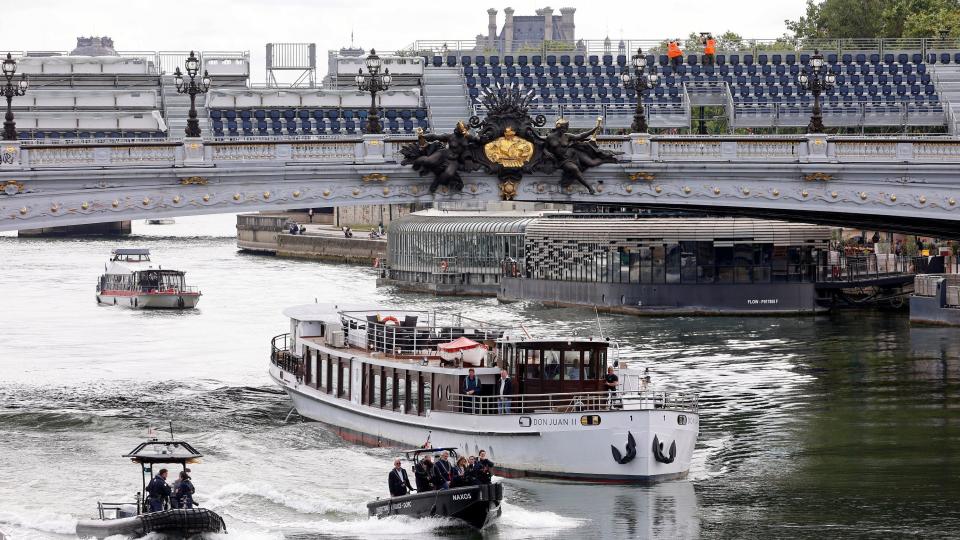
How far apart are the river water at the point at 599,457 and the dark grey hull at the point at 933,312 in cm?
113

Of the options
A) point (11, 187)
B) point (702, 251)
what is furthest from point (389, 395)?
point (702, 251)

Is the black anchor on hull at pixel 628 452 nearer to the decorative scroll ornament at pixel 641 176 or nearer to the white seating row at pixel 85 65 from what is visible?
the decorative scroll ornament at pixel 641 176

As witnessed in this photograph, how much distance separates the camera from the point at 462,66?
105 metres

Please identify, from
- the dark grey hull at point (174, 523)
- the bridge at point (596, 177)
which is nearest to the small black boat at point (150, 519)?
the dark grey hull at point (174, 523)

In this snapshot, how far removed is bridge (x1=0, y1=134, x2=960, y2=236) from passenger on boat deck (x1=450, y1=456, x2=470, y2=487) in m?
19.4

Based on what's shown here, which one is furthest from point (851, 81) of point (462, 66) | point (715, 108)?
point (462, 66)

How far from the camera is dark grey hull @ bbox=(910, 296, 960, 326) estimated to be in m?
86.2

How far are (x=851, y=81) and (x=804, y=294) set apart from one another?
52.9ft

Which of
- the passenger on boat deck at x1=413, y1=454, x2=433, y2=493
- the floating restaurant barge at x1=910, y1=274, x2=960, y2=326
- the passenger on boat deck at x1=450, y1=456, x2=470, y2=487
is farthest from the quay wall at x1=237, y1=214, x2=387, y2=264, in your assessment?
the passenger on boat deck at x1=450, y1=456, x2=470, y2=487

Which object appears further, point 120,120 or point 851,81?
point 851,81

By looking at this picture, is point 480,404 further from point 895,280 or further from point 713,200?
point 895,280

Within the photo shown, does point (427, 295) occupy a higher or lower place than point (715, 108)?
lower

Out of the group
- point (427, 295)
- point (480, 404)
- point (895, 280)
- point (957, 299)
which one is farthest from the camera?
point (427, 295)

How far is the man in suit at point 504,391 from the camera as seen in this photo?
5066 centimetres
